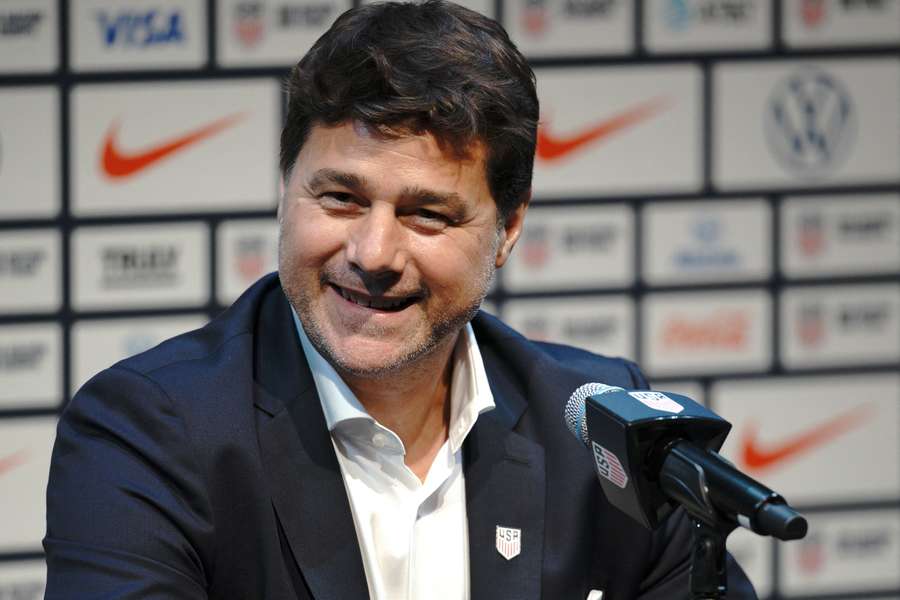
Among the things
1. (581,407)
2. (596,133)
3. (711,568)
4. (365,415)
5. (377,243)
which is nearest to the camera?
(711,568)

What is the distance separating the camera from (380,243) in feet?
4.90

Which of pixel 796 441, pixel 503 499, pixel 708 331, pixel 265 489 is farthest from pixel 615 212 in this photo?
pixel 265 489

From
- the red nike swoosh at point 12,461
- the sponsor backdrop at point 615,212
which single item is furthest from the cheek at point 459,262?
the red nike swoosh at point 12,461

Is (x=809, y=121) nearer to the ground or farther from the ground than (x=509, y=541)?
farther from the ground

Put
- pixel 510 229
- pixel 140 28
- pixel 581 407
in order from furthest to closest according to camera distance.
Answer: pixel 140 28 → pixel 510 229 → pixel 581 407

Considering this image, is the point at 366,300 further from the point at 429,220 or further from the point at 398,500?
the point at 398,500

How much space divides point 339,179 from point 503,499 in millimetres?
496

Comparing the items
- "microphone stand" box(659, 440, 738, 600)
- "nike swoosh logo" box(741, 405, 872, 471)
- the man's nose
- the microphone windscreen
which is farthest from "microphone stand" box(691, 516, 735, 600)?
"nike swoosh logo" box(741, 405, 872, 471)

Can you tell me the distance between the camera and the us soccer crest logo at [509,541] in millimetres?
1668

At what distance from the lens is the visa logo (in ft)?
11.2

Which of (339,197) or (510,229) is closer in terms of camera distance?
(339,197)

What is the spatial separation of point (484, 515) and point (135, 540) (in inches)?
19.0

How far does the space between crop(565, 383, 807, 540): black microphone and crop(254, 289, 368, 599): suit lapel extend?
1.31ft

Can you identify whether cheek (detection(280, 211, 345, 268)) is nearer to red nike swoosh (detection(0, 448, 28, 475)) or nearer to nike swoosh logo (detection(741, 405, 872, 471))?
red nike swoosh (detection(0, 448, 28, 475))
